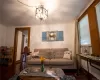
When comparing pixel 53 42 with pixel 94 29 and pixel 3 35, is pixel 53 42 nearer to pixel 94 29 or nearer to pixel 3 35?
pixel 94 29

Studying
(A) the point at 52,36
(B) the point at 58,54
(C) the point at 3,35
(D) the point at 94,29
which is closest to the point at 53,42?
(A) the point at 52,36

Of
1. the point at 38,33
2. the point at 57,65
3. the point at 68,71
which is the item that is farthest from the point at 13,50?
the point at 68,71

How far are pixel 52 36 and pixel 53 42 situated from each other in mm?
346

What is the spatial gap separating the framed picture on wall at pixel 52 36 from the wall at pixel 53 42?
18cm

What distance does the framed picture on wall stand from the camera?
4.79 m

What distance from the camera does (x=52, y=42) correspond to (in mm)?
4863

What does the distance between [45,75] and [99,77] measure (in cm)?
165

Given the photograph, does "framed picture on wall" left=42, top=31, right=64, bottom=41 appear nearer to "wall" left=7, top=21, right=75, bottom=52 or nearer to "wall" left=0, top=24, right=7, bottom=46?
"wall" left=7, top=21, right=75, bottom=52

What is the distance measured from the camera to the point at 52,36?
4832 millimetres

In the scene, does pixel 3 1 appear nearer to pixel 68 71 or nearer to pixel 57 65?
pixel 57 65

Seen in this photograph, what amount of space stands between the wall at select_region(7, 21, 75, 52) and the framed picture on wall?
18 cm

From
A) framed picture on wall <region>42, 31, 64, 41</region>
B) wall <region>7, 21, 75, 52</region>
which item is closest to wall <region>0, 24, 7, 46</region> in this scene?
wall <region>7, 21, 75, 52</region>

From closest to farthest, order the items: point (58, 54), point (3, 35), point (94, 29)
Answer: point (94, 29) < point (58, 54) < point (3, 35)

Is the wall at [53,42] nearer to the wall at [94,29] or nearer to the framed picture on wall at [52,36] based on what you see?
the framed picture on wall at [52,36]
